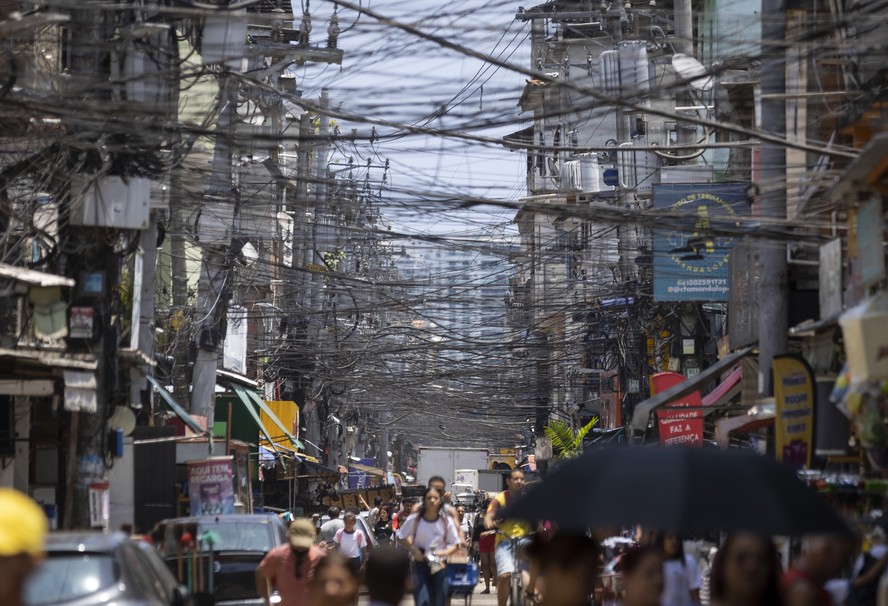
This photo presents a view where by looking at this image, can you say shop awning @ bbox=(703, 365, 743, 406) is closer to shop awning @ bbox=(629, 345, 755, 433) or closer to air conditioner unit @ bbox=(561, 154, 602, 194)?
shop awning @ bbox=(629, 345, 755, 433)

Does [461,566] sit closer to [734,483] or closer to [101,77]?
[101,77]

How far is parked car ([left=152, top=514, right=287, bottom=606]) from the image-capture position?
15.0 meters

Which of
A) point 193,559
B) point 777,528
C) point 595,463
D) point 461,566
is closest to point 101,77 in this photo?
point 193,559

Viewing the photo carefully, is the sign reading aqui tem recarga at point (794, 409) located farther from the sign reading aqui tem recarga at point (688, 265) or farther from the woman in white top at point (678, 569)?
the sign reading aqui tem recarga at point (688, 265)

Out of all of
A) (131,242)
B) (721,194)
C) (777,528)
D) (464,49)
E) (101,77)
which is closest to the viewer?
(777,528)

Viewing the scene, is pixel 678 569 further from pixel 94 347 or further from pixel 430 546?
pixel 94 347

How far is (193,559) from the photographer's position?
47.5ft

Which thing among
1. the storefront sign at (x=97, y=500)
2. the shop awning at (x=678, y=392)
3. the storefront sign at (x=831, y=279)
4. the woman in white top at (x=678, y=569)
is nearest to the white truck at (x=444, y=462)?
the shop awning at (x=678, y=392)

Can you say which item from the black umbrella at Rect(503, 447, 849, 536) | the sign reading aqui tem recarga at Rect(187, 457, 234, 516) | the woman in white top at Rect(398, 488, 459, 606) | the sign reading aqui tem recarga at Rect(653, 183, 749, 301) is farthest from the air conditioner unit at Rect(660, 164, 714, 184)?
the black umbrella at Rect(503, 447, 849, 536)

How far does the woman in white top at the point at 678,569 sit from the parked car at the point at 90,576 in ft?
12.8

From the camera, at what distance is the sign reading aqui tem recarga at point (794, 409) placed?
1472cm

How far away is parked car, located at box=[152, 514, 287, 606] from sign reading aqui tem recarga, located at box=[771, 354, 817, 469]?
5437 mm

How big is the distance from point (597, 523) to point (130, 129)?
329 inches

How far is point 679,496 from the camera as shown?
6.79m
